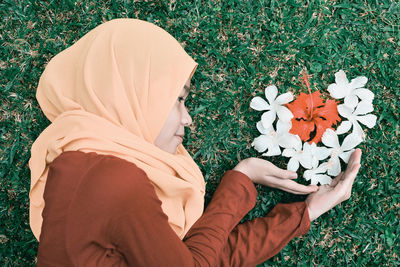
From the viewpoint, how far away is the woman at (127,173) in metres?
1.39

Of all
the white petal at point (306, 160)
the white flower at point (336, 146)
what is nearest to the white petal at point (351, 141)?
the white flower at point (336, 146)

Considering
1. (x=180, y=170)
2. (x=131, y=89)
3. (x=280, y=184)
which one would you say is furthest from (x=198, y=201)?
(x=131, y=89)

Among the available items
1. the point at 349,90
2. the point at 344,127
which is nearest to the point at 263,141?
the point at 344,127

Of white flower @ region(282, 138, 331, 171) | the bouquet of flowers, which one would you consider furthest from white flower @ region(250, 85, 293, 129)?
white flower @ region(282, 138, 331, 171)

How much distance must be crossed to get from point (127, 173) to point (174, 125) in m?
0.38

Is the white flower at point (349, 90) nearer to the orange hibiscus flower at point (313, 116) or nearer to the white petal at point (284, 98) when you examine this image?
the orange hibiscus flower at point (313, 116)

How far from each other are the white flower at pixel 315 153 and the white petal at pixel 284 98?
293mm

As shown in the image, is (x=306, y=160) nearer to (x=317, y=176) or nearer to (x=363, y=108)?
(x=317, y=176)

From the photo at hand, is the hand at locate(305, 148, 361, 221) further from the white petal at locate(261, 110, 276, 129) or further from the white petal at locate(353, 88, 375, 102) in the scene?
the white petal at locate(261, 110, 276, 129)

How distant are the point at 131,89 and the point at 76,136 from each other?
12.5 inches

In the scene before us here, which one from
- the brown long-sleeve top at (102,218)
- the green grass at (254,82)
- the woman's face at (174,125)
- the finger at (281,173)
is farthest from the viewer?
the green grass at (254,82)

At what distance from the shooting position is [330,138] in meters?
2.05

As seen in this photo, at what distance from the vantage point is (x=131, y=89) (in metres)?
1.56

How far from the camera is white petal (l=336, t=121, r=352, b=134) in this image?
2064 millimetres
